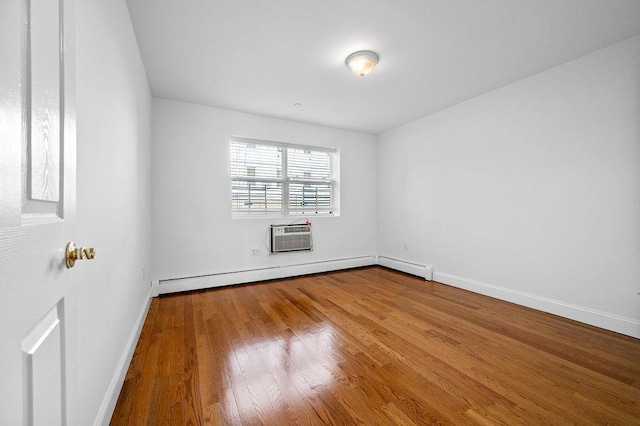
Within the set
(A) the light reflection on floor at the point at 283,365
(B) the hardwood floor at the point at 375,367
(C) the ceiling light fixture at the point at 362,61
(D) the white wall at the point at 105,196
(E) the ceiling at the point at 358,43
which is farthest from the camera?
(C) the ceiling light fixture at the point at 362,61

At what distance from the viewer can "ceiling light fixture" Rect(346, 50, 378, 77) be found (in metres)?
2.42

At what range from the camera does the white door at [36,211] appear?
45cm

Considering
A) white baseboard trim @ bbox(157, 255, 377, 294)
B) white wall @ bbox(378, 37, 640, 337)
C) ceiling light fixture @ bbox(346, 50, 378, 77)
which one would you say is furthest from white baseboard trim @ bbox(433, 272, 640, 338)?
ceiling light fixture @ bbox(346, 50, 378, 77)

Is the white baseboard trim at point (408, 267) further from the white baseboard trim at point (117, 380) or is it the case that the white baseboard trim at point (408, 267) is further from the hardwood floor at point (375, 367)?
the white baseboard trim at point (117, 380)

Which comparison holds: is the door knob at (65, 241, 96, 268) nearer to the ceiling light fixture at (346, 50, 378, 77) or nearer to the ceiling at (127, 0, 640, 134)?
the ceiling at (127, 0, 640, 134)

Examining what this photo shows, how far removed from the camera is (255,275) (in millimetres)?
3834

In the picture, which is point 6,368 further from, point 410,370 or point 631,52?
point 631,52

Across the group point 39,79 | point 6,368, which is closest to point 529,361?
point 6,368

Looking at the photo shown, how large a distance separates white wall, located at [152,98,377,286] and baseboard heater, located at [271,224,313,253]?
133mm

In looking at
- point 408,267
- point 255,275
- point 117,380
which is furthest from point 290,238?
point 117,380

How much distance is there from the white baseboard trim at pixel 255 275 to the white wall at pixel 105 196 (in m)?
1.20

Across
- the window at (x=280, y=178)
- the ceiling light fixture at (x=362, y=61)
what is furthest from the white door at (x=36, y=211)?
the window at (x=280, y=178)

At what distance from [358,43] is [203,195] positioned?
8.81 ft

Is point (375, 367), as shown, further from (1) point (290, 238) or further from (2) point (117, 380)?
(1) point (290, 238)
